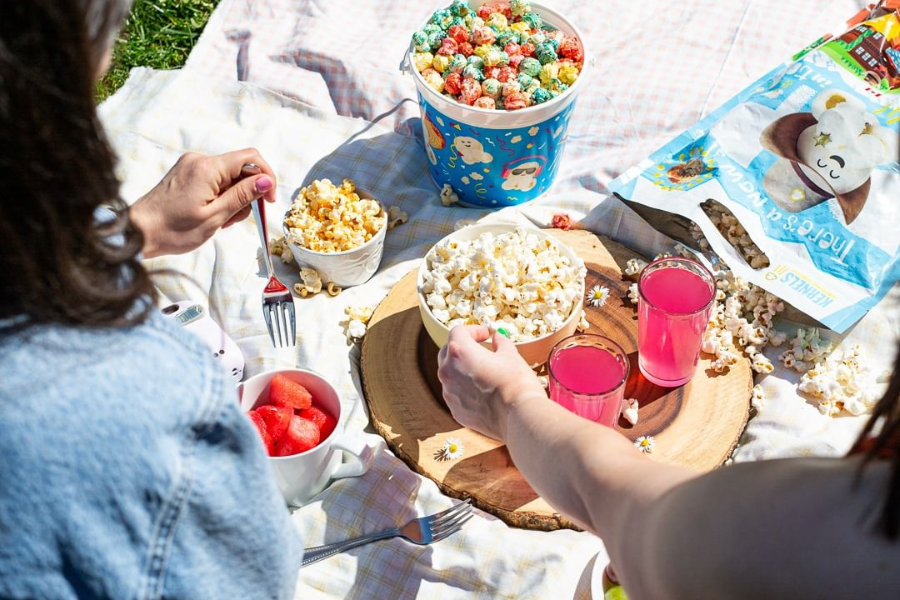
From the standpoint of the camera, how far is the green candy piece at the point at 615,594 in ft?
4.11

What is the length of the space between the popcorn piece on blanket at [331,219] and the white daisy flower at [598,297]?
53 centimetres

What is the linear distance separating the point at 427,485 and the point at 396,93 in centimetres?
131

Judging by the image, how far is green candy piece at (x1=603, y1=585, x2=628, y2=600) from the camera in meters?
1.25

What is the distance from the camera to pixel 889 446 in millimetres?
731

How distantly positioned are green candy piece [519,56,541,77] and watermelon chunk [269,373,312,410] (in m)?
0.94

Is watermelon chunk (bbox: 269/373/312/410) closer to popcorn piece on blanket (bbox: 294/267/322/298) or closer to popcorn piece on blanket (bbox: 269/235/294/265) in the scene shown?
popcorn piece on blanket (bbox: 294/267/322/298)

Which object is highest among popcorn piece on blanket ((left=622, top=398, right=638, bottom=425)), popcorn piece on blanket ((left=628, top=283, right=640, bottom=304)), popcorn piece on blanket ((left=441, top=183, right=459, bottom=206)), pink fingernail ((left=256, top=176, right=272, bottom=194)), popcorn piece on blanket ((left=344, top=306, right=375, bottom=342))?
pink fingernail ((left=256, top=176, right=272, bottom=194))

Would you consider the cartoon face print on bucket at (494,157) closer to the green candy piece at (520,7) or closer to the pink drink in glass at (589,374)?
the green candy piece at (520,7)

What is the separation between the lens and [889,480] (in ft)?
2.32

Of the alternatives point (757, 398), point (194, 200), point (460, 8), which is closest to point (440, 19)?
point (460, 8)

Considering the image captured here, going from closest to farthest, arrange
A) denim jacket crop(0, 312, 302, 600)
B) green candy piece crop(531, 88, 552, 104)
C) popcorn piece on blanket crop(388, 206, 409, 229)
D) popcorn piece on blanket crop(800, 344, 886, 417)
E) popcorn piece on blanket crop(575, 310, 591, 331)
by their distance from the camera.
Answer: denim jacket crop(0, 312, 302, 600), popcorn piece on blanket crop(800, 344, 886, 417), popcorn piece on blanket crop(575, 310, 591, 331), green candy piece crop(531, 88, 552, 104), popcorn piece on blanket crop(388, 206, 409, 229)

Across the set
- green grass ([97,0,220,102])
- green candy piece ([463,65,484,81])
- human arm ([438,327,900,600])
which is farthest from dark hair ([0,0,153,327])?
green grass ([97,0,220,102])

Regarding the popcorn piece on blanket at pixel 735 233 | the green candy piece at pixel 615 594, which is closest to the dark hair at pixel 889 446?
the green candy piece at pixel 615 594

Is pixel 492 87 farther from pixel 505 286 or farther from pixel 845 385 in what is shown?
pixel 845 385
